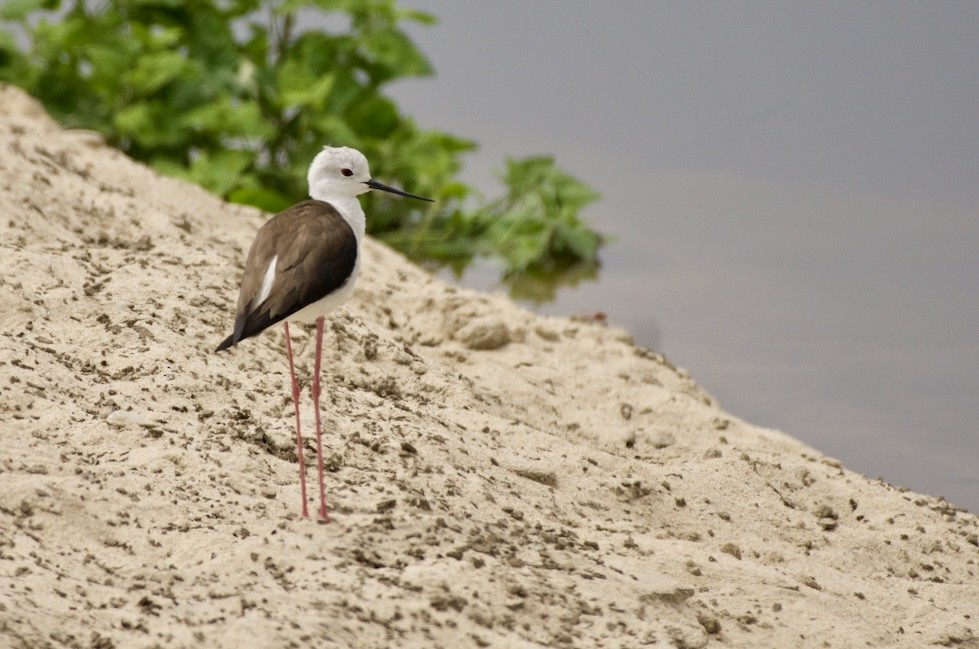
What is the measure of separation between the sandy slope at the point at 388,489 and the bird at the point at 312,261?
0.37 metres

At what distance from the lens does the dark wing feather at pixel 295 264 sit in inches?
159

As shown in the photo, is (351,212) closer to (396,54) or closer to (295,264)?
(295,264)

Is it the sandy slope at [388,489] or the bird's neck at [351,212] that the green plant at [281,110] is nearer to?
the sandy slope at [388,489]

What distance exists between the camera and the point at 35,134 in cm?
759

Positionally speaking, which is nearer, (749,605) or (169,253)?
(749,605)

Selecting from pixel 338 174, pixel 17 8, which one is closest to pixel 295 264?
pixel 338 174

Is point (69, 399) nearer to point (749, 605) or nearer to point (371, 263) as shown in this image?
point (749, 605)

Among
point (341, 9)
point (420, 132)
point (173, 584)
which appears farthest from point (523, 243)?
point (173, 584)

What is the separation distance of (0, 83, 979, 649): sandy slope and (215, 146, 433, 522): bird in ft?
1.22

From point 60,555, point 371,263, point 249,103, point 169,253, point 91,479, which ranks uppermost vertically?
point 249,103

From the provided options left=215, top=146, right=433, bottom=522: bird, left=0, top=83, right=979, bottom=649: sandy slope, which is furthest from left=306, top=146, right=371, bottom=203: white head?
left=0, top=83, right=979, bottom=649: sandy slope

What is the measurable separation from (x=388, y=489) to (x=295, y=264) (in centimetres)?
78

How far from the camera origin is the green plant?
882 centimetres

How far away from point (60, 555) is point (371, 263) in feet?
11.9
